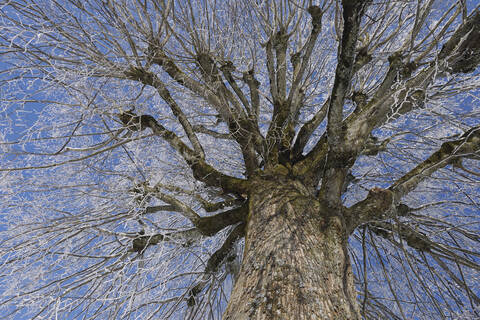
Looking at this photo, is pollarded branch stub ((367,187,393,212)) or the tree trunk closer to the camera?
the tree trunk

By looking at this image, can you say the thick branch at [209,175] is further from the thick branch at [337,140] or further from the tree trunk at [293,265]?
the thick branch at [337,140]

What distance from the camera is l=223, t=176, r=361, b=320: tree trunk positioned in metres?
1.06

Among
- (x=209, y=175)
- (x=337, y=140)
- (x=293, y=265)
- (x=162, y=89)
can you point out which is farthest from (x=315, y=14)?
(x=293, y=265)

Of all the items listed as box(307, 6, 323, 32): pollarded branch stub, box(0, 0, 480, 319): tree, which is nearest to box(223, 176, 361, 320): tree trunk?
box(0, 0, 480, 319): tree

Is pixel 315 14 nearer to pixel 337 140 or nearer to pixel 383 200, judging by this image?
pixel 337 140

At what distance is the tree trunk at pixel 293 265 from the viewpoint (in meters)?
1.06

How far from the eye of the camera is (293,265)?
122 cm

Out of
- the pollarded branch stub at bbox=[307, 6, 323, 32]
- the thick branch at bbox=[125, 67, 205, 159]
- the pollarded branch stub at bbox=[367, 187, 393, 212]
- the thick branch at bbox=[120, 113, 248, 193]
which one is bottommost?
the pollarded branch stub at bbox=[367, 187, 393, 212]

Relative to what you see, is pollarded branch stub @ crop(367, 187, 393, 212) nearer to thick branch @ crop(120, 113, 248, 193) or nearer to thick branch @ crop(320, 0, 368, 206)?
thick branch @ crop(320, 0, 368, 206)

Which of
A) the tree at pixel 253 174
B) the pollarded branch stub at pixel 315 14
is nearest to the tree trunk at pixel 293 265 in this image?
the tree at pixel 253 174

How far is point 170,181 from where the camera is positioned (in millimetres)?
2615

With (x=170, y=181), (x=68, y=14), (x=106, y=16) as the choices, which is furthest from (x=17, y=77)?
(x=170, y=181)

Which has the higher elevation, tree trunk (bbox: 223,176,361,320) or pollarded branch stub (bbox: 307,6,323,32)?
pollarded branch stub (bbox: 307,6,323,32)

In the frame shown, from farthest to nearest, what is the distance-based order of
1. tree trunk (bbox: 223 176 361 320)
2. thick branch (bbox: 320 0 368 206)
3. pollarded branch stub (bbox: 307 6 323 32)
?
pollarded branch stub (bbox: 307 6 323 32)
thick branch (bbox: 320 0 368 206)
tree trunk (bbox: 223 176 361 320)
